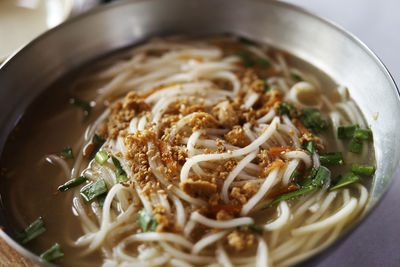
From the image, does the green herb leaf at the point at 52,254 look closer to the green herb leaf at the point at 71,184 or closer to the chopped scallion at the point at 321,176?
the green herb leaf at the point at 71,184

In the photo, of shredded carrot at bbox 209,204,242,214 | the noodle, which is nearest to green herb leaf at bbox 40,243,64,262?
the noodle

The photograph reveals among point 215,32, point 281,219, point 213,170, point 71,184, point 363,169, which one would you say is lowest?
point 281,219

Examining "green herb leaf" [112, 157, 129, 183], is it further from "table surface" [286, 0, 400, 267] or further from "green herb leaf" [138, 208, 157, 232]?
"table surface" [286, 0, 400, 267]

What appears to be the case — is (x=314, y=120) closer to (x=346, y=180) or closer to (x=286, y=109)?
(x=286, y=109)

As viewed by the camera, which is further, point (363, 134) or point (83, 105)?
point (83, 105)

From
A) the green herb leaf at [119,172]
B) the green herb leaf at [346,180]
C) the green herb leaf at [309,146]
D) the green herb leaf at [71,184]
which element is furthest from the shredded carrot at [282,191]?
the green herb leaf at [71,184]

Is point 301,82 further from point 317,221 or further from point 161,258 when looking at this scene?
point 161,258

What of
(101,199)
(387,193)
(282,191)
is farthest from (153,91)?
(387,193)
